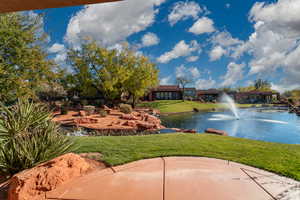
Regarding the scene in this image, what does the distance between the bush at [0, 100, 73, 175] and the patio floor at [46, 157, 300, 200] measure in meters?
1.06

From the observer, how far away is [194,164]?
3.61 meters

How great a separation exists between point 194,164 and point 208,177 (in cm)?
60

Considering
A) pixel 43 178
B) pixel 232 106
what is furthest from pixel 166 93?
pixel 43 178

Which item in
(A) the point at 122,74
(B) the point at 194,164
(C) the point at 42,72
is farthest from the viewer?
(A) the point at 122,74

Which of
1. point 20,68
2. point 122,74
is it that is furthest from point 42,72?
point 122,74

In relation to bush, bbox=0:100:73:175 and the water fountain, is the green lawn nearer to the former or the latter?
the water fountain

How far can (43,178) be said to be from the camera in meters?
2.71

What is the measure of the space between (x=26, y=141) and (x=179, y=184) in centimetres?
317

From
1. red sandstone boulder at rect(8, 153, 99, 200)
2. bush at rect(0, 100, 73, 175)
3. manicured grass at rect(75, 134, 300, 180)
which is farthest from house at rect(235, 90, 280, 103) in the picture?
red sandstone boulder at rect(8, 153, 99, 200)

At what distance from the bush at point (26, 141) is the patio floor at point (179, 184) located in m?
1.06

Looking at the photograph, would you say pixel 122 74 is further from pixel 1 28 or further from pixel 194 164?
pixel 194 164

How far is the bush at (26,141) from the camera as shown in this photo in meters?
3.24

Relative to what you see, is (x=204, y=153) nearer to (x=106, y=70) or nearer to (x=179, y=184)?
(x=179, y=184)

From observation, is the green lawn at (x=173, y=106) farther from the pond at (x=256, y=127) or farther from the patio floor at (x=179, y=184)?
the patio floor at (x=179, y=184)
